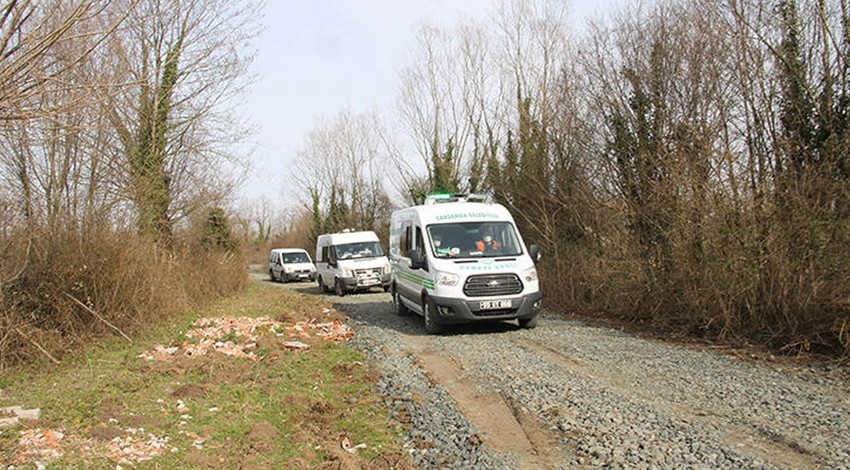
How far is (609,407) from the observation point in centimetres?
623

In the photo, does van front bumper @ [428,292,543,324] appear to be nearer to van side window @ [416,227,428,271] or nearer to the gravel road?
the gravel road

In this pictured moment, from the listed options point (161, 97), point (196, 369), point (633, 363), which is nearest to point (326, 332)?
point (196, 369)

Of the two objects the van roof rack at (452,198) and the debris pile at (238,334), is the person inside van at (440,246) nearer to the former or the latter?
the van roof rack at (452,198)

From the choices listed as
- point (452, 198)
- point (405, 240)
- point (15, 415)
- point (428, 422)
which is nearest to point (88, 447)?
point (15, 415)

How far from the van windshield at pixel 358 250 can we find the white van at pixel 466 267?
386 inches

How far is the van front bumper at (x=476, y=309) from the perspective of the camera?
1136 centimetres

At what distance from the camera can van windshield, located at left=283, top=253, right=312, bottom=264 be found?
1385 inches

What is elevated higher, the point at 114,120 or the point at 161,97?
the point at 161,97

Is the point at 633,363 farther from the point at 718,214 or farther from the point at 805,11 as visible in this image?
the point at 805,11

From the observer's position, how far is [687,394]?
6789 millimetres

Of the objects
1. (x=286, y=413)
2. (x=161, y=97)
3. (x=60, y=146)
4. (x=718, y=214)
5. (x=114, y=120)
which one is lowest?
(x=286, y=413)

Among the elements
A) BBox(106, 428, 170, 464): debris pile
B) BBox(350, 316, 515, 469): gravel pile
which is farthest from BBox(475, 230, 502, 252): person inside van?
BBox(106, 428, 170, 464): debris pile

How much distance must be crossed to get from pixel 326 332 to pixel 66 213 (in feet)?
17.4

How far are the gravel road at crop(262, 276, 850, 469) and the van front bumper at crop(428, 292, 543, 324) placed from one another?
3.09 feet
